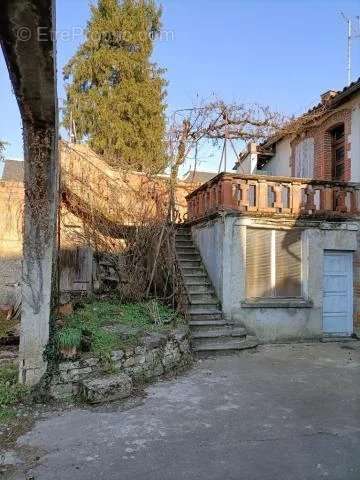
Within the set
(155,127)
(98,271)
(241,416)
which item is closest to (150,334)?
(241,416)

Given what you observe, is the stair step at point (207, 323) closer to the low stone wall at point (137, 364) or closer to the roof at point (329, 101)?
the low stone wall at point (137, 364)

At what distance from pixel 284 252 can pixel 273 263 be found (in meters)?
0.42

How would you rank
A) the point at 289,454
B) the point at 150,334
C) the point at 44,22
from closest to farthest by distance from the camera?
1. the point at 44,22
2. the point at 289,454
3. the point at 150,334

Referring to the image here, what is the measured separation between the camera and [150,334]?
7.13 meters

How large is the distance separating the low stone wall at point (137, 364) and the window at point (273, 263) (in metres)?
2.66

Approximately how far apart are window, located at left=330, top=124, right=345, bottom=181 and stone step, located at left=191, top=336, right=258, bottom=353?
21.3 ft

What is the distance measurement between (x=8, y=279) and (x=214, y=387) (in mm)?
6189

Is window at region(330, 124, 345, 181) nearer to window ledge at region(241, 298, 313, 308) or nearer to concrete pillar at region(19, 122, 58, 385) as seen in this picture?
window ledge at region(241, 298, 313, 308)

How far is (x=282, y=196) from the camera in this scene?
401 inches

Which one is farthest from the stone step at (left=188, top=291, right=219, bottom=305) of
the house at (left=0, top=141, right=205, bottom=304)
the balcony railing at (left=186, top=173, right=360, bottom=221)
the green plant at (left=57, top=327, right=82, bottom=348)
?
the green plant at (left=57, top=327, right=82, bottom=348)

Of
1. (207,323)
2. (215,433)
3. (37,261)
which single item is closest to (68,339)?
(37,261)

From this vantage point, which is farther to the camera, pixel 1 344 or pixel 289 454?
pixel 1 344

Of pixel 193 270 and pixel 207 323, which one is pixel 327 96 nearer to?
pixel 193 270

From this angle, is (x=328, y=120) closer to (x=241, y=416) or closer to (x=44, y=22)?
(x=241, y=416)
